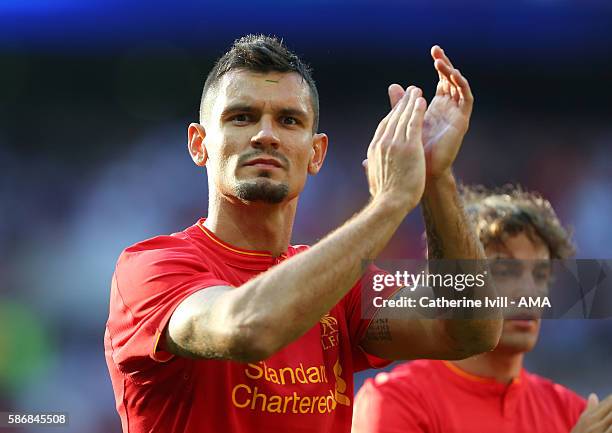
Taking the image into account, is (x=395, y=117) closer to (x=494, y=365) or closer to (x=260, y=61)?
(x=260, y=61)

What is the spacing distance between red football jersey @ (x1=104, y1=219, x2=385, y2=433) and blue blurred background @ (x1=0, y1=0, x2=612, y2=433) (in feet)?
13.8

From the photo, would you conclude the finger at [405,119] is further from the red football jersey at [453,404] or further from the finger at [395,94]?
the red football jersey at [453,404]

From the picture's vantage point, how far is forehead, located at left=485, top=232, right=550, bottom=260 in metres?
4.23

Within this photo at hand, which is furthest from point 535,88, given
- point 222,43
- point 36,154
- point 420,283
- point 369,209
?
point 369,209

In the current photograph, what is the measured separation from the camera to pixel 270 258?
3.07 metres

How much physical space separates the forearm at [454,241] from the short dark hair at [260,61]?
62 centimetres

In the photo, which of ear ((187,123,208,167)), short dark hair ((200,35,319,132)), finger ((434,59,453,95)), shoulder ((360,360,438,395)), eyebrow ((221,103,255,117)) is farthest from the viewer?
shoulder ((360,360,438,395))

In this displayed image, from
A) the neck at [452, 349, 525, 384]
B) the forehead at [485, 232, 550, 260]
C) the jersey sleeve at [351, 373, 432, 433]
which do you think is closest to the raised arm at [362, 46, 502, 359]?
the jersey sleeve at [351, 373, 432, 433]

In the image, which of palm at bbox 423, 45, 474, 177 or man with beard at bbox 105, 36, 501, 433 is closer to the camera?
man with beard at bbox 105, 36, 501, 433

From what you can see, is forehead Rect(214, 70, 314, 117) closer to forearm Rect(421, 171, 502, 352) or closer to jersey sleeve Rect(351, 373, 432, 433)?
forearm Rect(421, 171, 502, 352)

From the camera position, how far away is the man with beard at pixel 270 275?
7.46 feet

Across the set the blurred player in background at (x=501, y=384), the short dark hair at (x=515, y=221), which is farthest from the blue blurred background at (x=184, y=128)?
the blurred player in background at (x=501, y=384)

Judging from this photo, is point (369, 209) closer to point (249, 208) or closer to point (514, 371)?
point (249, 208)

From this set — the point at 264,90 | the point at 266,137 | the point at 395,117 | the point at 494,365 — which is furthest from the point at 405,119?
the point at 494,365
